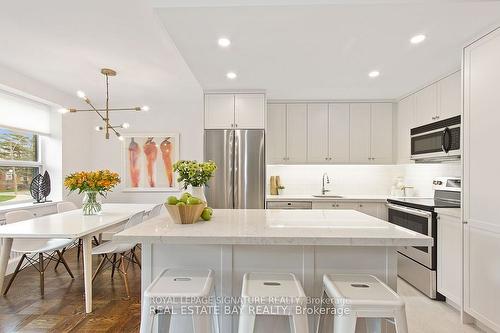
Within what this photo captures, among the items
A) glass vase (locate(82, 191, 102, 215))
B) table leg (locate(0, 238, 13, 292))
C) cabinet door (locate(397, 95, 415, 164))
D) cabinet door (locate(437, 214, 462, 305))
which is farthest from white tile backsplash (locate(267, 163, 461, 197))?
table leg (locate(0, 238, 13, 292))

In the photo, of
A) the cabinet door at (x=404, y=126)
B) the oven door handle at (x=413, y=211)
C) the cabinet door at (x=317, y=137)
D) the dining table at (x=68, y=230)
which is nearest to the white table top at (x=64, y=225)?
the dining table at (x=68, y=230)

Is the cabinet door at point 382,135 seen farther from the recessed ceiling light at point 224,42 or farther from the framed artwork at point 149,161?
the framed artwork at point 149,161

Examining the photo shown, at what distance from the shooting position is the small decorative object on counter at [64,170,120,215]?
2.92 meters

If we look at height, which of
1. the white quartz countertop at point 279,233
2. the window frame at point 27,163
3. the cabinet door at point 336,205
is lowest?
the cabinet door at point 336,205

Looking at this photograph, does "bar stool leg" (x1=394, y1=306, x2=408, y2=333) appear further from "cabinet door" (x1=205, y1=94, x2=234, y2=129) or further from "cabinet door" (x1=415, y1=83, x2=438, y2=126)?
"cabinet door" (x1=205, y1=94, x2=234, y2=129)

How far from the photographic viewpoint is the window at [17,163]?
368 cm

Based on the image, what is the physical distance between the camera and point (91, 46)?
2668 millimetres

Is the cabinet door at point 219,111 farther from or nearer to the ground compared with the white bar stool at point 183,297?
farther from the ground

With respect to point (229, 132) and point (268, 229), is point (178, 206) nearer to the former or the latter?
point (268, 229)

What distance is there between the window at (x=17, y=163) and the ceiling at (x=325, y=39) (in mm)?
2837

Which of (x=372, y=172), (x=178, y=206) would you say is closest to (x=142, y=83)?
(x=178, y=206)

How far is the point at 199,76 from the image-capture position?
3285 millimetres

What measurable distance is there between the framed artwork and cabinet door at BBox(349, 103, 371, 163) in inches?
117

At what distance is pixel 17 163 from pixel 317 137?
4.40 meters
